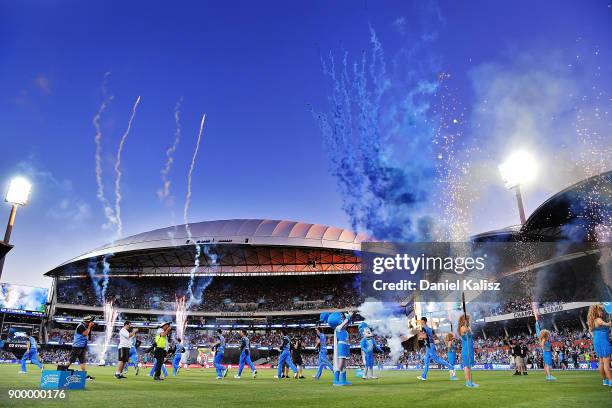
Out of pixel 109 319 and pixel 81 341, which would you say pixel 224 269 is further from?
pixel 81 341

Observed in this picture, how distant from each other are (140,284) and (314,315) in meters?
33.1

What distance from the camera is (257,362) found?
200ft

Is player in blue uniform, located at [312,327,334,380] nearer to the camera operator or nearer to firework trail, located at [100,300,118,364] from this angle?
the camera operator

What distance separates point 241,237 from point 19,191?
133 feet

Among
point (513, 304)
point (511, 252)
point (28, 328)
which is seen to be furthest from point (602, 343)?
point (28, 328)

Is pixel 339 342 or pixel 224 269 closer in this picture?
pixel 339 342

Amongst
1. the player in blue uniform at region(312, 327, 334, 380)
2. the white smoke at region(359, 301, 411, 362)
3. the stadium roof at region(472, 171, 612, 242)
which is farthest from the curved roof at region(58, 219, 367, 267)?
the player in blue uniform at region(312, 327, 334, 380)

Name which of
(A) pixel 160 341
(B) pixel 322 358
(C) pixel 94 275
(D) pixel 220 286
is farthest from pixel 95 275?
(B) pixel 322 358

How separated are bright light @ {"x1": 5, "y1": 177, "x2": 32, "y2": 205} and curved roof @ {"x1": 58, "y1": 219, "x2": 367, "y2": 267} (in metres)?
38.3

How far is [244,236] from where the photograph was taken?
66500 millimetres

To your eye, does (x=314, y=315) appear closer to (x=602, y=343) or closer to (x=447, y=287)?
(x=447, y=287)

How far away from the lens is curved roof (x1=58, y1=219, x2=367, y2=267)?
65875mm

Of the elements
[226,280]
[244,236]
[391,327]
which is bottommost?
[391,327]

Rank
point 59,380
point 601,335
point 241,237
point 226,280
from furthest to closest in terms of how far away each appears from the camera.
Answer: point 226,280 < point 241,237 < point 601,335 < point 59,380
